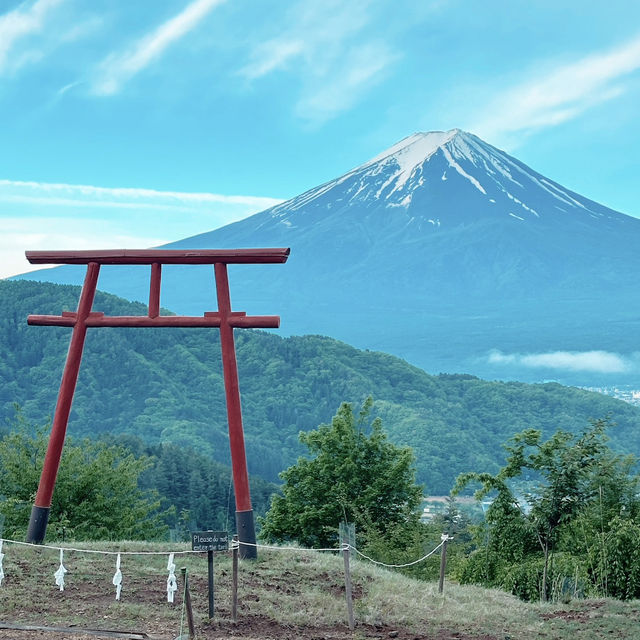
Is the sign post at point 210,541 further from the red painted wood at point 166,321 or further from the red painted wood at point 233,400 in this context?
the red painted wood at point 166,321

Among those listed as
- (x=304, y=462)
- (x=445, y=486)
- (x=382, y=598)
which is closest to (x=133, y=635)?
(x=382, y=598)

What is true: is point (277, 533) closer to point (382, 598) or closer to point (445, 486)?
point (382, 598)

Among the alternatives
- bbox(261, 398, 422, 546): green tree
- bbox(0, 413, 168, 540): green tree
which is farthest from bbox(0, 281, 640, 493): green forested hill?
bbox(0, 413, 168, 540): green tree

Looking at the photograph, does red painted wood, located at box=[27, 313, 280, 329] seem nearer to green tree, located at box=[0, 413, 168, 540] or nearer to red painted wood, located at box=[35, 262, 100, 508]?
red painted wood, located at box=[35, 262, 100, 508]

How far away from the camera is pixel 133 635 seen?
28.8ft

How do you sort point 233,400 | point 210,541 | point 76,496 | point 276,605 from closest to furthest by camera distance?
point 210,541, point 276,605, point 233,400, point 76,496

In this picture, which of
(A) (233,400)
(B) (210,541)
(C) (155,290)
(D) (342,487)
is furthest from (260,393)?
(B) (210,541)

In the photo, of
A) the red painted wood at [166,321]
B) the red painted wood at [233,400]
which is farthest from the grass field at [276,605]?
the red painted wood at [166,321]

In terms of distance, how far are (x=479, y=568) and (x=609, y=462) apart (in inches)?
121

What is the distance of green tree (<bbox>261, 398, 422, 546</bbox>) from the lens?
2280 centimetres

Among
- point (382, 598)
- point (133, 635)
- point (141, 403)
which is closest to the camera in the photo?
point (133, 635)

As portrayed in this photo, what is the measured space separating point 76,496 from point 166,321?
31.3 feet

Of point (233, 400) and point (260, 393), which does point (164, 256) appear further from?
point (260, 393)

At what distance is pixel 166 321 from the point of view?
13.4 meters
